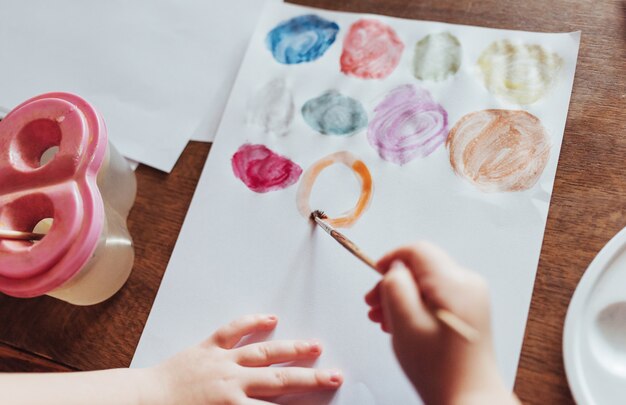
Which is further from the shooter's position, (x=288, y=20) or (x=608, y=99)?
(x=288, y=20)

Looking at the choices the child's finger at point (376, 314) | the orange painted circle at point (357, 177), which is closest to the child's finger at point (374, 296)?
the child's finger at point (376, 314)

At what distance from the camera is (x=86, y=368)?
617 mm

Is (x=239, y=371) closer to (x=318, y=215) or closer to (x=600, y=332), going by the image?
(x=318, y=215)

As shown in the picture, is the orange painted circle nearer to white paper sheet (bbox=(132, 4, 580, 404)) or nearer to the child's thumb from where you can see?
white paper sheet (bbox=(132, 4, 580, 404))

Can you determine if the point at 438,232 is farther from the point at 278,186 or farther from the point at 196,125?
the point at 196,125

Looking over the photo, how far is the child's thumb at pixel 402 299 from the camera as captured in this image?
0.45 m

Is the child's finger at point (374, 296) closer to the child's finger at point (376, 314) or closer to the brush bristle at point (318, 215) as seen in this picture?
the child's finger at point (376, 314)

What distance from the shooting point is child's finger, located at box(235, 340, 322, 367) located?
57 centimetres

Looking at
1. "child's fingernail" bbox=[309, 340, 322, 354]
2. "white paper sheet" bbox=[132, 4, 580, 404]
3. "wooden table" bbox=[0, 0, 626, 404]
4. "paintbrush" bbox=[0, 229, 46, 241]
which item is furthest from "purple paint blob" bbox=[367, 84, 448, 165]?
"paintbrush" bbox=[0, 229, 46, 241]

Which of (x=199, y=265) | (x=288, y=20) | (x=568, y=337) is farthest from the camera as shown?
(x=288, y=20)

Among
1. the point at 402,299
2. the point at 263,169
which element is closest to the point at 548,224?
the point at 402,299

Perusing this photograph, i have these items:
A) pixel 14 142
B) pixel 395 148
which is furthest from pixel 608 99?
pixel 14 142

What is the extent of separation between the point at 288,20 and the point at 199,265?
340 mm

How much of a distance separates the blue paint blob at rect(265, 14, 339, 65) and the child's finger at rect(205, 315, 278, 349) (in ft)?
1.07
